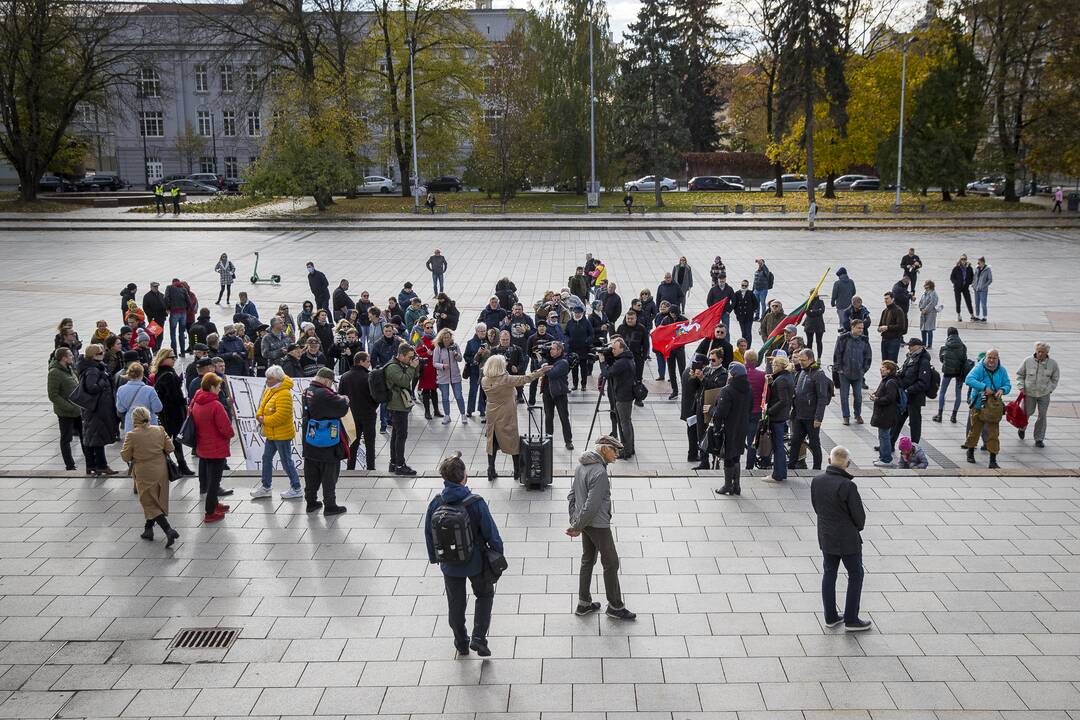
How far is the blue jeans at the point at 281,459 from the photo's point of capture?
11.2m

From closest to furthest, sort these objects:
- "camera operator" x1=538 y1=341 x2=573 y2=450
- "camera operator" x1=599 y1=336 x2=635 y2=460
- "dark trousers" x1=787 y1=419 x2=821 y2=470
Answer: "dark trousers" x1=787 y1=419 x2=821 y2=470 < "camera operator" x1=599 y1=336 x2=635 y2=460 < "camera operator" x1=538 y1=341 x2=573 y2=450

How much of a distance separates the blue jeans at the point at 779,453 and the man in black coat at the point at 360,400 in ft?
16.4

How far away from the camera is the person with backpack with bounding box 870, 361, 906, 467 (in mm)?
11930

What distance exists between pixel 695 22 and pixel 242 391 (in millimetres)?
56118

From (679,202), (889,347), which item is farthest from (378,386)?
(679,202)

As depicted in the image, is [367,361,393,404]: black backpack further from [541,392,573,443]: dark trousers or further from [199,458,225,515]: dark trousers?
[541,392,573,443]: dark trousers

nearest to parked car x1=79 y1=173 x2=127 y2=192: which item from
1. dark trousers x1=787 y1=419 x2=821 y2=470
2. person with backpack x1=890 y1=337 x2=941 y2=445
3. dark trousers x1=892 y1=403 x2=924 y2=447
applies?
dark trousers x1=787 y1=419 x2=821 y2=470

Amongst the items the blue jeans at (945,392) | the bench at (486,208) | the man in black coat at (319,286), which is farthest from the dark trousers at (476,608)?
the bench at (486,208)

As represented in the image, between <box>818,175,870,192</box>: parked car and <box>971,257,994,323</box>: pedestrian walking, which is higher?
<box>818,175,870,192</box>: parked car

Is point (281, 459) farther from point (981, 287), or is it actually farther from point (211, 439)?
point (981, 287)

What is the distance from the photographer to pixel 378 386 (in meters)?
12.0

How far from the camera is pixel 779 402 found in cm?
1162

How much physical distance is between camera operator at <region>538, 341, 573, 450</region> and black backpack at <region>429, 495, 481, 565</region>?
5447mm

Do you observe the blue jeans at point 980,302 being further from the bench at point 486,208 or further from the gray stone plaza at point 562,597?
the bench at point 486,208
